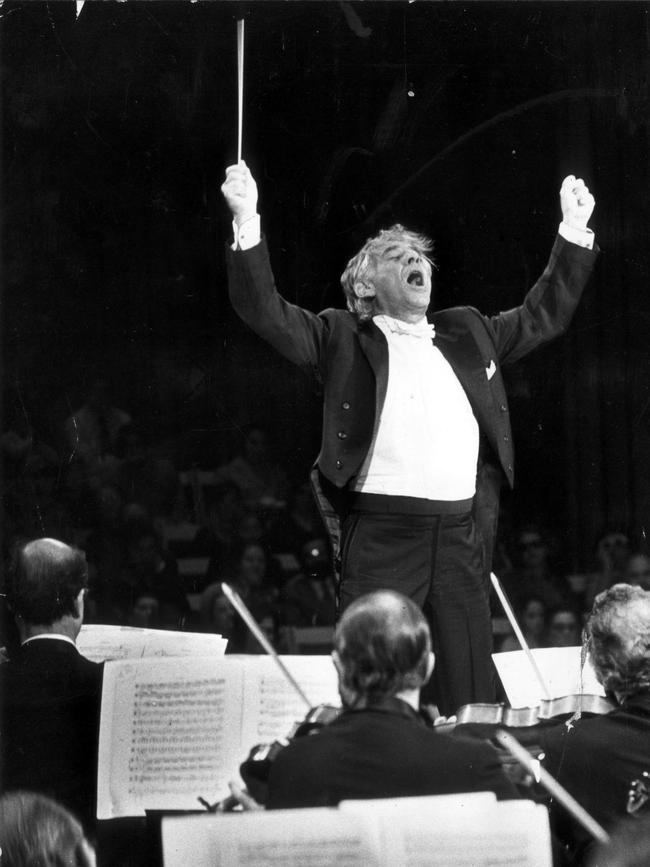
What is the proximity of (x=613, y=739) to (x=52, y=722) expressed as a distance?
1.31 m

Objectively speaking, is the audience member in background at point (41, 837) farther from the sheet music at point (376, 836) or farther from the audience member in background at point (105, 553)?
the audience member in background at point (105, 553)

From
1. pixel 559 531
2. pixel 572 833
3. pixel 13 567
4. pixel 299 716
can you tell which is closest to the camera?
pixel 572 833

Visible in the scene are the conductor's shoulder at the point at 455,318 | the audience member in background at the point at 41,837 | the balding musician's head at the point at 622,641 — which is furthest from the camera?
the conductor's shoulder at the point at 455,318

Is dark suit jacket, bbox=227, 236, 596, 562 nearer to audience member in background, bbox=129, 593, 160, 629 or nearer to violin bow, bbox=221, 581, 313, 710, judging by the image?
violin bow, bbox=221, 581, 313, 710

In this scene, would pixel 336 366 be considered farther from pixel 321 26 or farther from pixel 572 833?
pixel 572 833

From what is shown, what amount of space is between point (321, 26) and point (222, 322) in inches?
32.9

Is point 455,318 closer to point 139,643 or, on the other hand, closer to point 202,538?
point 202,538

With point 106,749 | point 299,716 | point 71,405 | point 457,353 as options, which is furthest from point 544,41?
point 106,749

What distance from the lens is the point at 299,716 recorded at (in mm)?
2736

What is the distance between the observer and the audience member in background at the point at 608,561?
11.1 ft

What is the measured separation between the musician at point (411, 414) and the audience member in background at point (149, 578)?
429 mm


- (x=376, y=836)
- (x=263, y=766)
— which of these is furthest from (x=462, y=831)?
(x=263, y=766)

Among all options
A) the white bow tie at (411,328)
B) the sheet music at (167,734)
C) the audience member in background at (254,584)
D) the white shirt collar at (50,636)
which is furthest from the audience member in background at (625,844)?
the white bow tie at (411,328)

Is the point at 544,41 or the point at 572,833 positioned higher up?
the point at 544,41
